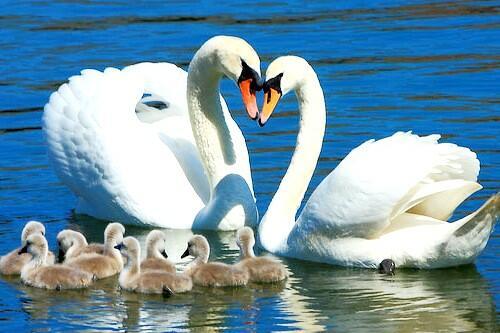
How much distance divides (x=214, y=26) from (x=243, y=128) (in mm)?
5081

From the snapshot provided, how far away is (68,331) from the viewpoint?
11.6 metres

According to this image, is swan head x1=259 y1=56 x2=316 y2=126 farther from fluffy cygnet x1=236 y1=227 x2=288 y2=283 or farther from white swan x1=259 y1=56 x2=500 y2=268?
fluffy cygnet x1=236 y1=227 x2=288 y2=283

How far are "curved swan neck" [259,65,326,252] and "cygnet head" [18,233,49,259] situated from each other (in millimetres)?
1981

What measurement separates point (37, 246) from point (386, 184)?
2560 mm

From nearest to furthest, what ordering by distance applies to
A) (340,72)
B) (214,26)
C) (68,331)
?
1. (68,331)
2. (340,72)
3. (214,26)

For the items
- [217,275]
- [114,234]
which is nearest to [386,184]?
[217,275]

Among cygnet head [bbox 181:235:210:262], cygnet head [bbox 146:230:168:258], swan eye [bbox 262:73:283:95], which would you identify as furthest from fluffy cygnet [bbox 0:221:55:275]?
swan eye [bbox 262:73:283:95]

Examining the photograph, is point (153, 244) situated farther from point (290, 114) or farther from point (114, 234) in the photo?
point (290, 114)

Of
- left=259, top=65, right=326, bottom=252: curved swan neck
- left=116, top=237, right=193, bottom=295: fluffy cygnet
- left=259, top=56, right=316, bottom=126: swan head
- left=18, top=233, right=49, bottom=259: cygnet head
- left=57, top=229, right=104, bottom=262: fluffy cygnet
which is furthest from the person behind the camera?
left=259, top=65, right=326, bottom=252: curved swan neck

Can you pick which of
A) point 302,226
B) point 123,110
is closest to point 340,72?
point 123,110

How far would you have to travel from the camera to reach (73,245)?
1338cm

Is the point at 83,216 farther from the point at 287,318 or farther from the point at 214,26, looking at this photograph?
the point at 214,26

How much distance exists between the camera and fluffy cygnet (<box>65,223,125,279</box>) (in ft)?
42.4

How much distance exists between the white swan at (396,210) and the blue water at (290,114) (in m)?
0.16
